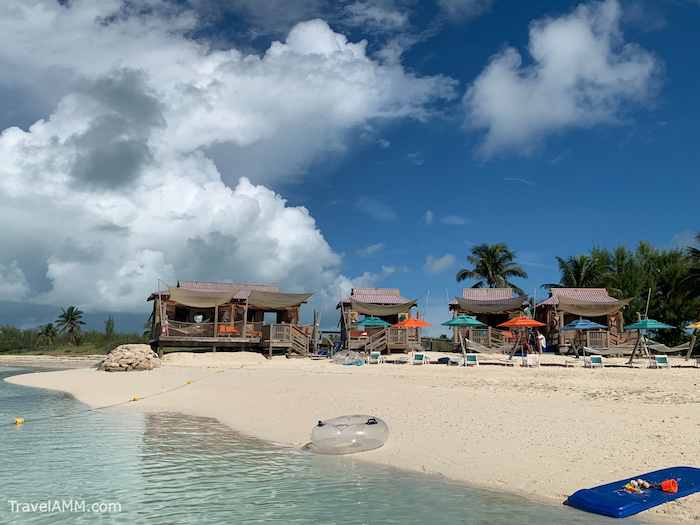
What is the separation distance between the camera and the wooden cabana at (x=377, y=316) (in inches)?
1179

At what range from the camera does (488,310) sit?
109 ft

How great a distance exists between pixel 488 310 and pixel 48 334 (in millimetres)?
52728

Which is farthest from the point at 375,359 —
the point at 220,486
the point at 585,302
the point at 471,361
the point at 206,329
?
the point at 220,486

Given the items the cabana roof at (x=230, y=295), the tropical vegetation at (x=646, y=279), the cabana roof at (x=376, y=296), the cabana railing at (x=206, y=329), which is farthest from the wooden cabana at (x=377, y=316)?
the tropical vegetation at (x=646, y=279)

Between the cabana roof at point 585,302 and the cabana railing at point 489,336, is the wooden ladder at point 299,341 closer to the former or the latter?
the cabana railing at point 489,336

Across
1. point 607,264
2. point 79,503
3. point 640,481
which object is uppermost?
point 607,264

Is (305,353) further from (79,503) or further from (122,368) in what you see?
(79,503)

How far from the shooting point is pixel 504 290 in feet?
116

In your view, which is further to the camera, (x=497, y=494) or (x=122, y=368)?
(x=122, y=368)

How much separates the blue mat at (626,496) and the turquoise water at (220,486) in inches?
8.0

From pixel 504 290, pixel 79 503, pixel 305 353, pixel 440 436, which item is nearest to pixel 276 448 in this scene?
pixel 440 436

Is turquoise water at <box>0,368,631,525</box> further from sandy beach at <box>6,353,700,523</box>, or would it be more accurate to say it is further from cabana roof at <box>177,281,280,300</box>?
cabana roof at <box>177,281,280,300</box>

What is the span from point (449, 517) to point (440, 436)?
353 cm

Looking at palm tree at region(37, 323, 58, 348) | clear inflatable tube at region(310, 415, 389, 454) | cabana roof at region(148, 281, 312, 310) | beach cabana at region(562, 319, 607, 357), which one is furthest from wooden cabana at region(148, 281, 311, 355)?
palm tree at region(37, 323, 58, 348)
